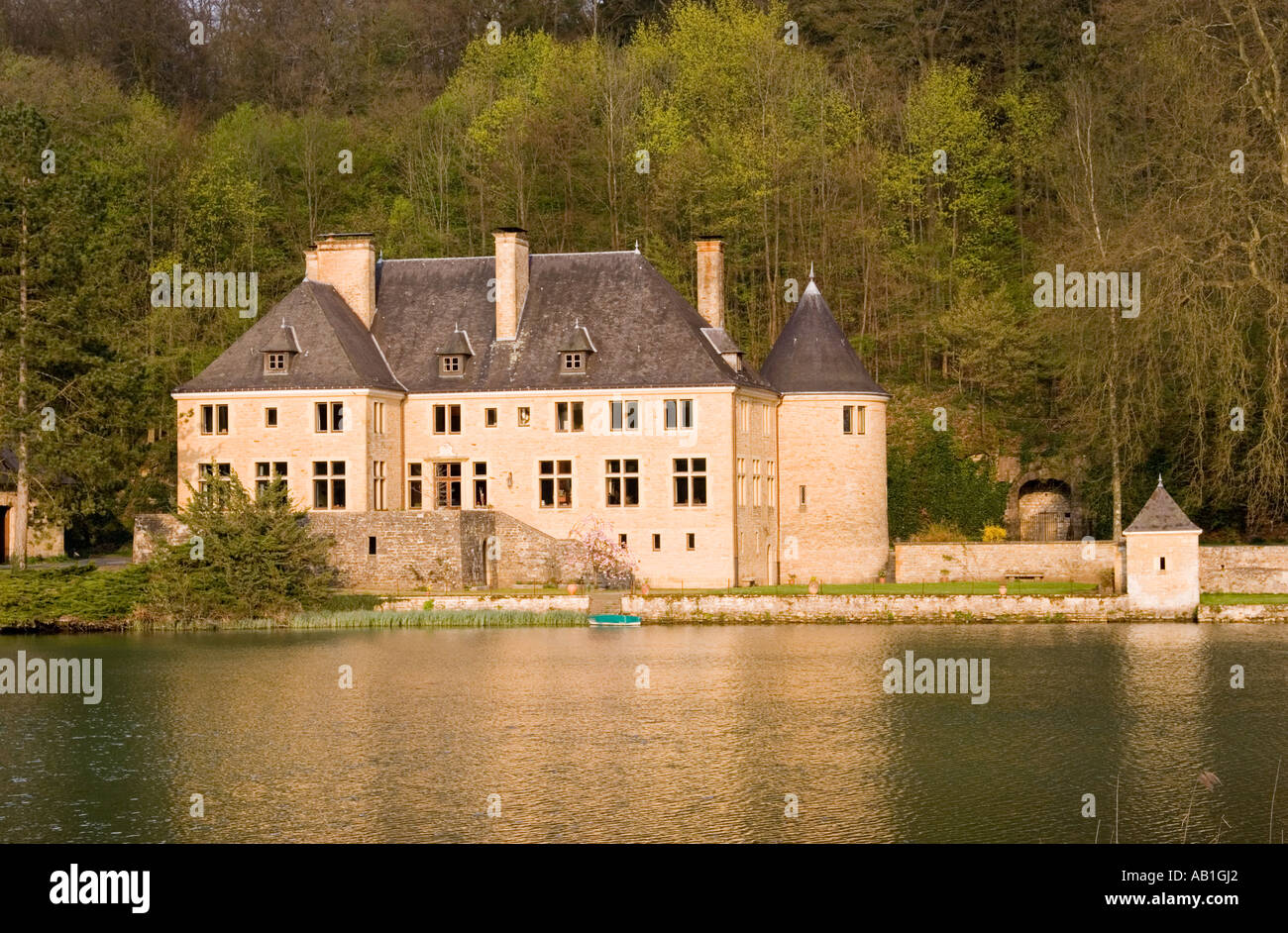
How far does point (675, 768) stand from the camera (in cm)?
2186

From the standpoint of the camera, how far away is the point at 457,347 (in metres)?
47.1

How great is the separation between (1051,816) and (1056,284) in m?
28.1

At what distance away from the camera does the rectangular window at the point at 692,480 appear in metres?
45.2

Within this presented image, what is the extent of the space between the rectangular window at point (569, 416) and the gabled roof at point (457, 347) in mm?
2979

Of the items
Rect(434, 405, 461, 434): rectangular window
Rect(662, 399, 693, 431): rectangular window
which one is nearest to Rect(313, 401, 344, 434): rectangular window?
Rect(434, 405, 461, 434): rectangular window

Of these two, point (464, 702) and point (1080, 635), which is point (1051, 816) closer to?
point (464, 702)

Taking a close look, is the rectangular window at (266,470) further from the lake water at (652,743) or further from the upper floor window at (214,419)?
the lake water at (652,743)

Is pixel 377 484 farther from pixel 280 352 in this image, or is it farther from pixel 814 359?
pixel 814 359

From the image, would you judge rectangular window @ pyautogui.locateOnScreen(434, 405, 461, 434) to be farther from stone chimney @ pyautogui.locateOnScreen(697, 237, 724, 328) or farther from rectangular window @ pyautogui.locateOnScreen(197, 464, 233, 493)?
stone chimney @ pyautogui.locateOnScreen(697, 237, 724, 328)

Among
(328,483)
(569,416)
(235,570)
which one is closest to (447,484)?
(328,483)

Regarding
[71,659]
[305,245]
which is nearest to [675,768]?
[71,659]

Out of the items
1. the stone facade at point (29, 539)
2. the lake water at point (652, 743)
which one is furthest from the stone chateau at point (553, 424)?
the lake water at point (652, 743)

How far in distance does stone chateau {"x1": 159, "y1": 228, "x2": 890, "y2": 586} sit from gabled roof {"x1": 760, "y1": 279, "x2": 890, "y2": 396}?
0.17ft
